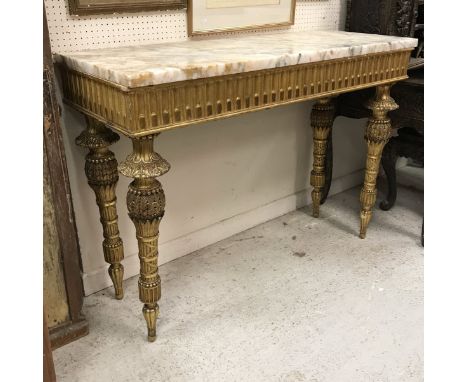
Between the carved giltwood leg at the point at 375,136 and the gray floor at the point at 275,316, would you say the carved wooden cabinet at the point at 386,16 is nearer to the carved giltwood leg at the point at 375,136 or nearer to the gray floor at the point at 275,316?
the carved giltwood leg at the point at 375,136

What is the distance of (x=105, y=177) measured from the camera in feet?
5.27

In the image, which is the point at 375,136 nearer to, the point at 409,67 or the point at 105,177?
the point at 409,67

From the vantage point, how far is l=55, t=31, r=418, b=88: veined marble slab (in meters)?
1.23

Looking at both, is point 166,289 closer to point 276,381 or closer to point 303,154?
point 276,381

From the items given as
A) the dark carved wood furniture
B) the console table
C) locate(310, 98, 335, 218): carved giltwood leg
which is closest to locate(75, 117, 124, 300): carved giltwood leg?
the console table

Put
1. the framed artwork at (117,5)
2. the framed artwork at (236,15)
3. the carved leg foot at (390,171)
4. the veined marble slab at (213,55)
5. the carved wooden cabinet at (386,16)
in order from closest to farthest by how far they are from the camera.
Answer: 1. the veined marble slab at (213,55)
2. the framed artwork at (117,5)
3. the framed artwork at (236,15)
4. the carved wooden cabinet at (386,16)
5. the carved leg foot at (390,171)

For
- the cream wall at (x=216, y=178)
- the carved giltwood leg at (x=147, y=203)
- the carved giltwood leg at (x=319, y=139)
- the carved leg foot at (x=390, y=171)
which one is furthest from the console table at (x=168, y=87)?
the carved leg foot at (x=390, y=171)

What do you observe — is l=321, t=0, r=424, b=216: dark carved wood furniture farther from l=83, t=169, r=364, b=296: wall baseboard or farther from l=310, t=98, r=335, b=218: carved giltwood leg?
l=83, t=169, r=364, b=296: wall baseboard

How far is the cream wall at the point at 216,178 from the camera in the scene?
1794 millimetres

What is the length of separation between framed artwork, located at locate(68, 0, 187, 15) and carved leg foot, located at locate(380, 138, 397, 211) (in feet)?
4.20

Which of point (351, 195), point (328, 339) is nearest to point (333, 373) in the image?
point (328, 339)

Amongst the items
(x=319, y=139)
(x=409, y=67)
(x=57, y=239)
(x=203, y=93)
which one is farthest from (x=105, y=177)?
(x=409, y=67)

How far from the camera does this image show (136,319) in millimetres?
1722

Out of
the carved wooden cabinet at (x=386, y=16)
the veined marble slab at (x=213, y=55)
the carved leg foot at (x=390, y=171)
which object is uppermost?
the carved wooden cabinet at (x=386, y=16)
